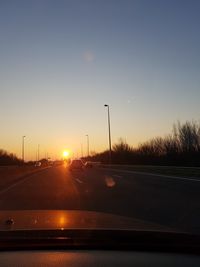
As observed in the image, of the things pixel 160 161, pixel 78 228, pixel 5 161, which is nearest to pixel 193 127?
pixel 160 161

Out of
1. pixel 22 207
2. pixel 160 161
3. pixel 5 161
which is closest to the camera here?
pixel 22 207

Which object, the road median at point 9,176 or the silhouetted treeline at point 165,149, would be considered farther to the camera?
the silhouetted treeline at point 165,149

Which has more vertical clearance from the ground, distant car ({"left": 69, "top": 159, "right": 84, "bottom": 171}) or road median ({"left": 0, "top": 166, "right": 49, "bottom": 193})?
distant car ({"left": 69, "top": 159, "right": 84, "bottom": 171})

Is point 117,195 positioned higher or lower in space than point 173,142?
lower

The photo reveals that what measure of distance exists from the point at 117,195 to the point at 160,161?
52.1 metres

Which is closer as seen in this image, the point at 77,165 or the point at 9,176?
the point at 9,176

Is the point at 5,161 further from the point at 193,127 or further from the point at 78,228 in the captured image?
the point at 78,228

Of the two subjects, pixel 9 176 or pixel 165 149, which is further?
pixel 165 149

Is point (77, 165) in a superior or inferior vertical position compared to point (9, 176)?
superior

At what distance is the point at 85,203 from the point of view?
1889cm

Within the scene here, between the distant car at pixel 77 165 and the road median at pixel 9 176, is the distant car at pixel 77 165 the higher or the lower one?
the higher one

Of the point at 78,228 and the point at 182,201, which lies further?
the point at 182,201

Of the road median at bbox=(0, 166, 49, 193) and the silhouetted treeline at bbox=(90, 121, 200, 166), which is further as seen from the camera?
the silhouetted treeline at bbox=(90, 121, 200, 166)

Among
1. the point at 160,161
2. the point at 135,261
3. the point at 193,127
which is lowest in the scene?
the point at 135,261
